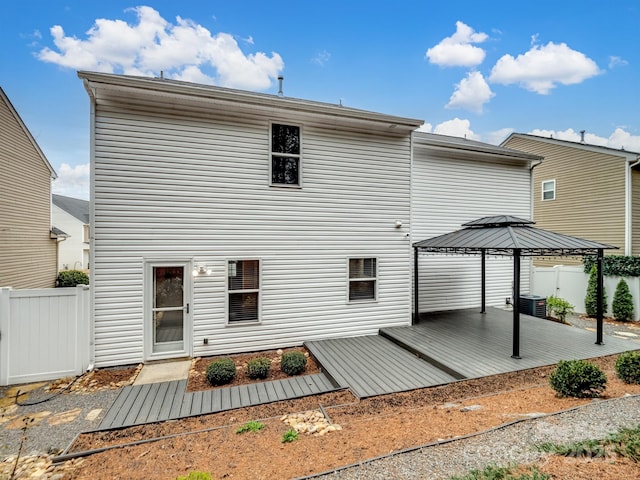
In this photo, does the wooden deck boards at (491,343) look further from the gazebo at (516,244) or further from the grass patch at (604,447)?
the grass patch at (604,447)

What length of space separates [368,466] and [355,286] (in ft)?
15.2

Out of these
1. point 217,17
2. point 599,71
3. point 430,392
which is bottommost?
point 430,392

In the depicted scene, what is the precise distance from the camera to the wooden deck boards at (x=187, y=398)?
3969 millimetres

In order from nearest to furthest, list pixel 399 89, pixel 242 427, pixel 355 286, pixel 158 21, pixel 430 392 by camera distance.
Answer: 1. pixel 242 427
2. pixel 430 392
3. pixel 355 286
4. pixel 158 21
5. pixel 399 89

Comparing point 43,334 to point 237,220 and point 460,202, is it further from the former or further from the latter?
point 460,202

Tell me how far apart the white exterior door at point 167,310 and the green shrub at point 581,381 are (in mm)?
6479

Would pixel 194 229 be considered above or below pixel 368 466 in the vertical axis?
above

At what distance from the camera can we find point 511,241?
18.9ft

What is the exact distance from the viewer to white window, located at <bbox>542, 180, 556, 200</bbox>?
13.2 metres

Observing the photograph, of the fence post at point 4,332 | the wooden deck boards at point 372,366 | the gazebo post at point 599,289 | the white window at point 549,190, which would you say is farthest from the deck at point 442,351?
the white window at point 549,190

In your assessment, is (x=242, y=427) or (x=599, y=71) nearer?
(x=242, y=427)

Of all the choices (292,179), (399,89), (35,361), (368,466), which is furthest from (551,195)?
(35,361)

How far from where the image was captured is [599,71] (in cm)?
1398

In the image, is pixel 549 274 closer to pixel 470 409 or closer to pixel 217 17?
pixel 470 409
